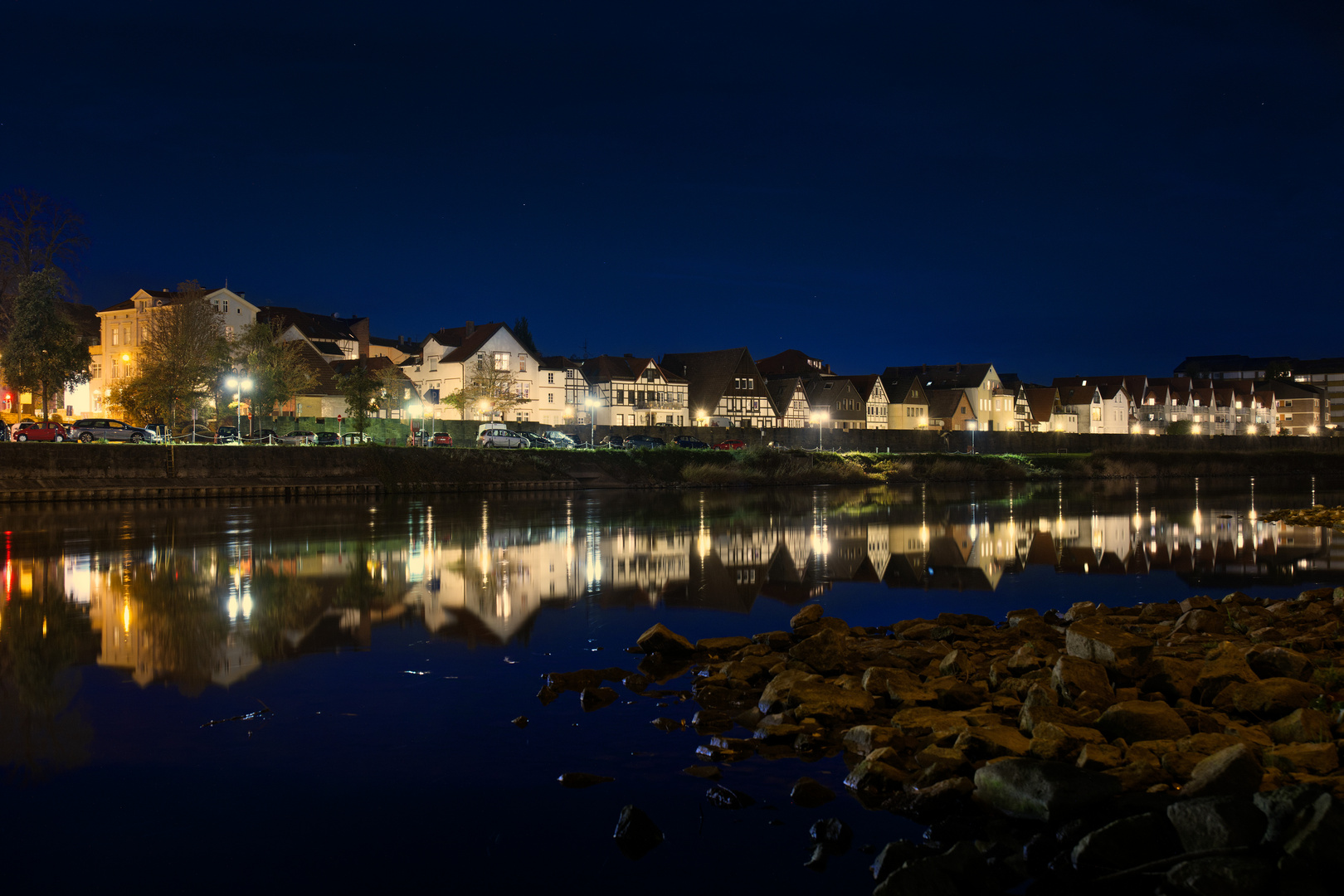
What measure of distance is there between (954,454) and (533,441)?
34099 mm

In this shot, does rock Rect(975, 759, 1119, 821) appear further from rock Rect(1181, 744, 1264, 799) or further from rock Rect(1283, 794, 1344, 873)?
rock Rect(1283, 794, 1344, 873)

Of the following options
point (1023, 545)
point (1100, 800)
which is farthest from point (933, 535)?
point (1100, 800)

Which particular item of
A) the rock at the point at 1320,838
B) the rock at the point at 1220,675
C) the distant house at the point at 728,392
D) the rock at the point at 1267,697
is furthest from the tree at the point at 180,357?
the rock at the point at 1320,838

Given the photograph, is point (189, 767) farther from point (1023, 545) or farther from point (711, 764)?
point (1023, 545)

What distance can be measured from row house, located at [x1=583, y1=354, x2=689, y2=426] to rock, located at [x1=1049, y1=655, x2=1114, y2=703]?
279 feet

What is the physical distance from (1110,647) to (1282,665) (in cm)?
197

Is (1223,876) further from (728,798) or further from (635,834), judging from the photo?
(635,834)

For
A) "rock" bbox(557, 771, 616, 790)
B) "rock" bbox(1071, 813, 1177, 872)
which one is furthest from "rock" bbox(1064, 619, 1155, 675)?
"rock" bbox(557, 771, 616, 790)

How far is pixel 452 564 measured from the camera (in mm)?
23547

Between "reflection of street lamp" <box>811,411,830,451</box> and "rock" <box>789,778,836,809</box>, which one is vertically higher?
"reflection of street lamp" <box>811,411,830,451</box>

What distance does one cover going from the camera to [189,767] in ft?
29.4

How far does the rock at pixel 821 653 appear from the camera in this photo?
468 inches

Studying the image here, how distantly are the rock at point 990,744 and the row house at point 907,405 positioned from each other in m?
106

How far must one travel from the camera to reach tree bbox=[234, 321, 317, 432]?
66.1 metres
